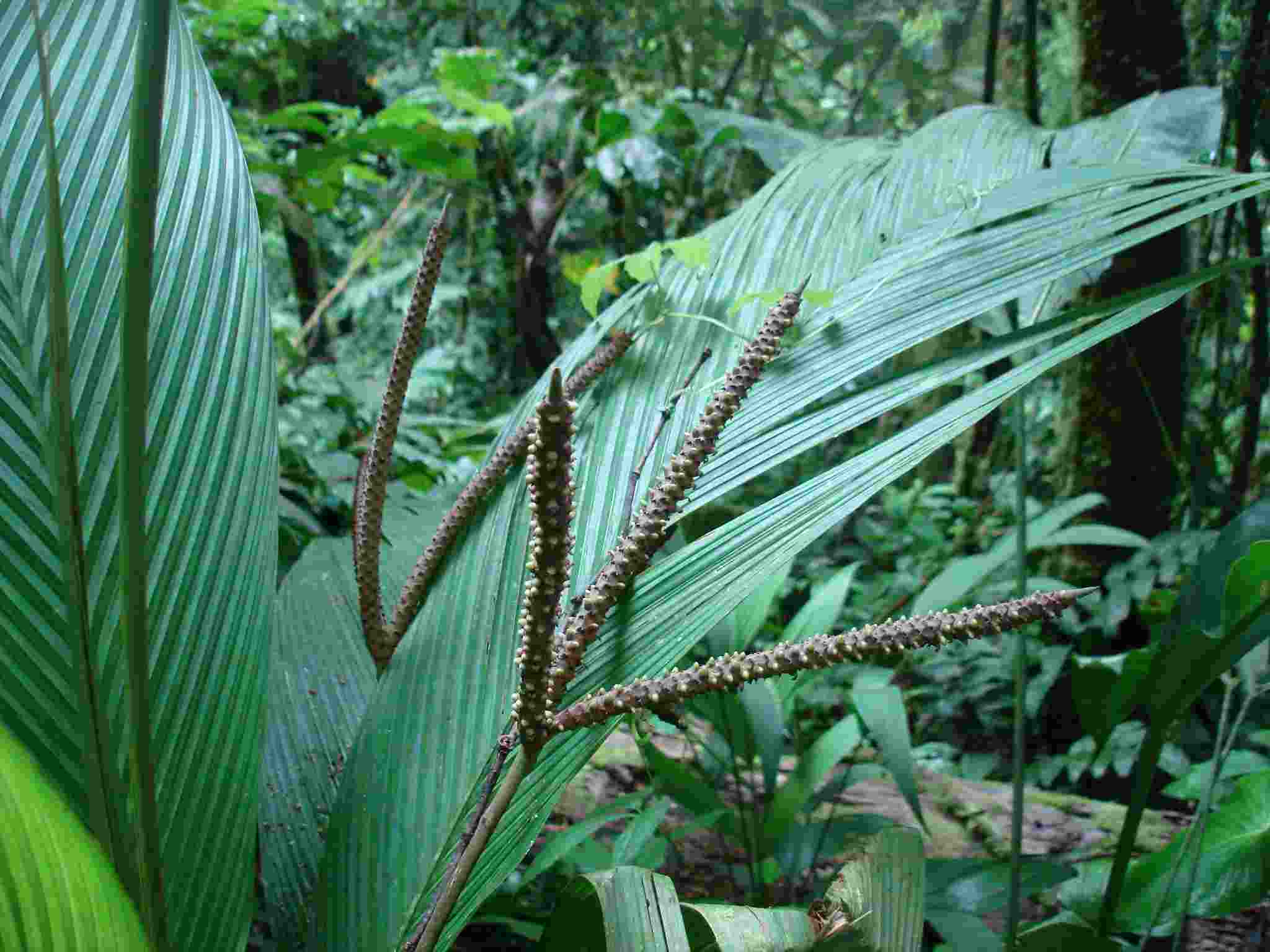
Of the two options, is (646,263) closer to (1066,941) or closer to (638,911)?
(638,911)

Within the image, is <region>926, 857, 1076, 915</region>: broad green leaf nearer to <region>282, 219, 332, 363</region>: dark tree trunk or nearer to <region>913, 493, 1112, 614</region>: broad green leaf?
<region>913, 493, 1112, 614</region>: broad green leaf

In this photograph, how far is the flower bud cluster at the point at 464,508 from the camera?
668mm

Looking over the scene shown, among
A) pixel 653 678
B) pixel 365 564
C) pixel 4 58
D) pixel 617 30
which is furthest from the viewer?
pixel 617 30

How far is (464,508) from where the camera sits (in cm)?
68

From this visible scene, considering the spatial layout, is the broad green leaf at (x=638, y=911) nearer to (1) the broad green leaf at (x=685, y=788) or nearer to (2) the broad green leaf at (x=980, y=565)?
(1) the broad green leaf at (x=685, y=788)

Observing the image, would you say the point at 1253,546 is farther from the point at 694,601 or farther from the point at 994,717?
the point at 994,717

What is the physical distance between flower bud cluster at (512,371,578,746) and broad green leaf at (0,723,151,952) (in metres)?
0.17

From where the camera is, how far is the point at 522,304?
10.6 feet

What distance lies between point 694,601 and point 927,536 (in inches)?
114

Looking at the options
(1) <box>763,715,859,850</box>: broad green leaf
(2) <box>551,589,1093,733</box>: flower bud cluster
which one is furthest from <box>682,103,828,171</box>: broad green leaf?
(2) <box>551,589,1093,733</box>: flower bud cluster

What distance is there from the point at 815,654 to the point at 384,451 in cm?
40

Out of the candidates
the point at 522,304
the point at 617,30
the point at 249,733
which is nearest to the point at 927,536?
the point at 522,304

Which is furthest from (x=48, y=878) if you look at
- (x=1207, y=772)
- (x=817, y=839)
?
(x=1207, y=772)

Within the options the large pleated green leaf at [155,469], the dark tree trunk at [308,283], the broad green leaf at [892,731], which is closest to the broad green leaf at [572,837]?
the broad green leaf at [892,731]
